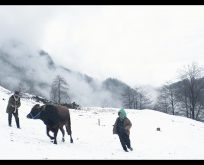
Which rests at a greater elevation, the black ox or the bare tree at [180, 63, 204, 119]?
the bare tree at [180, 63, 204, 119]

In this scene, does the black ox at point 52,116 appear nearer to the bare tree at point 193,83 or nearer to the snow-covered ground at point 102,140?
the snow-covered ground at point 102,140

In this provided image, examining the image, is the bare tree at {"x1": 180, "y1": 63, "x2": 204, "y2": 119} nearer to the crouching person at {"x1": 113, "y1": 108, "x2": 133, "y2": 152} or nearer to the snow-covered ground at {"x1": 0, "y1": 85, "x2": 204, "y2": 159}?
the snow-covered ground at {"x1": 0, "y1": 85, "x2": 204, "y2": 159}

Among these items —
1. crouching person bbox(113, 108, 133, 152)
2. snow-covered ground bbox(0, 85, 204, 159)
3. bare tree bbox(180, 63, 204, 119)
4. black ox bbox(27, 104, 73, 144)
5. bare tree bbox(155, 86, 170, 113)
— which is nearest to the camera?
snow-covered ground bbox(0, 85, 204, 159)

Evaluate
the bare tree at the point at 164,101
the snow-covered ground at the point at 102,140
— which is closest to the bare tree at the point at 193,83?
the bare tree at the point at 164,101

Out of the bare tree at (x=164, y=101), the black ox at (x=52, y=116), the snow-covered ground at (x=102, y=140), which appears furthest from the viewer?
the bare tree at (x=164, y=101)

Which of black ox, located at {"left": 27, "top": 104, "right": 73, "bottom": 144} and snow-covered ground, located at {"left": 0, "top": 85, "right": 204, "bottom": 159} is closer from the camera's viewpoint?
snow-covered ground, located at {"left": 0, "top": 85, "right": 204, "bottom": 159}

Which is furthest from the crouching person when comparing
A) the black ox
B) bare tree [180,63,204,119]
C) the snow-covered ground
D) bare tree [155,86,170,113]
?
bare tree [155,86,170,113]

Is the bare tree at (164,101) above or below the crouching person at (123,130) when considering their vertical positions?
above

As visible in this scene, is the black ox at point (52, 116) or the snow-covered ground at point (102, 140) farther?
the black ox at point (52, 116)

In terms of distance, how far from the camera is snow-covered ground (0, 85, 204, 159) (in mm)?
15852

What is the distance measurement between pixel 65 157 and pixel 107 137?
9.53m

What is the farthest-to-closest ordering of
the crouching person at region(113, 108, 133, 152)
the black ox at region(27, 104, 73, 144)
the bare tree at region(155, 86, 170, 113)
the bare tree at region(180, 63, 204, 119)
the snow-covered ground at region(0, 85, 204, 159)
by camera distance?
the bare tree at region(155, 86, 170, 113)
the bare tree at region(180, 63, 204, 119)
the black ox at region(27, 104, 73, 144)
the crouching person at region(113, 108, 133, 152)
the snow-covered ground at region(0, 85, 204, 159)

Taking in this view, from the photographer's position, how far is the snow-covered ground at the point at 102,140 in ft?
52.0
